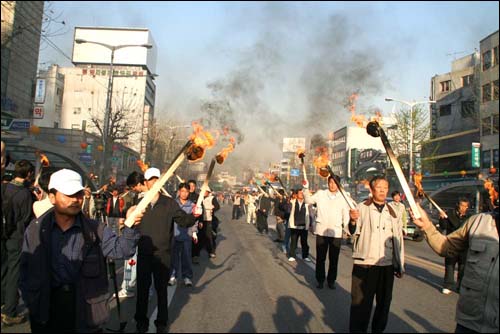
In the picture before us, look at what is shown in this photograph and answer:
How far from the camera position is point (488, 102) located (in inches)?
1393

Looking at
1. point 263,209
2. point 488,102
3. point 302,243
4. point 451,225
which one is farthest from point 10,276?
point 488,102

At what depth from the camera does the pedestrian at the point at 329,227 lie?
7.45 m

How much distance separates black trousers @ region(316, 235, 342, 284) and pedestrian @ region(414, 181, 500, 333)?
405 cm

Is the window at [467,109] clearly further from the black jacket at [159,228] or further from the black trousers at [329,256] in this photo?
the black jacket at [159,228]

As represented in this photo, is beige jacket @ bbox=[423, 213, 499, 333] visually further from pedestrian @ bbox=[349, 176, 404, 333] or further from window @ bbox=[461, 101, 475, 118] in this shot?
window @ bbox=[461, 101, 475, 118]

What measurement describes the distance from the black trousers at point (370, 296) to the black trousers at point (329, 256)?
2.48 meters

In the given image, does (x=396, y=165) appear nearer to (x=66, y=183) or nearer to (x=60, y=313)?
(x=66, y=183)

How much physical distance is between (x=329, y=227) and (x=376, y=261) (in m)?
2.76

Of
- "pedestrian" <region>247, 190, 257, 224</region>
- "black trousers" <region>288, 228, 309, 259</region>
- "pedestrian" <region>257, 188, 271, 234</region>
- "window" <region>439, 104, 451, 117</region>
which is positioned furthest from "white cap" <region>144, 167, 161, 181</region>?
"window" <region>439, 104, 451, 117</region>

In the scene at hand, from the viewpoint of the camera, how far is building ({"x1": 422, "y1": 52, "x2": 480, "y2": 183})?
41188mm

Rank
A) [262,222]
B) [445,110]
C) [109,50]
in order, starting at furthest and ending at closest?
[109,50] < [445,110] < [262,222]

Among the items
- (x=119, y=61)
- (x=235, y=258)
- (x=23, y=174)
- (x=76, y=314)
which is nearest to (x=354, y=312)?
(x=76, y=314)

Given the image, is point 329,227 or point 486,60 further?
point 486,60

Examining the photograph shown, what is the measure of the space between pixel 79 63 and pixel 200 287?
82.1 meters
